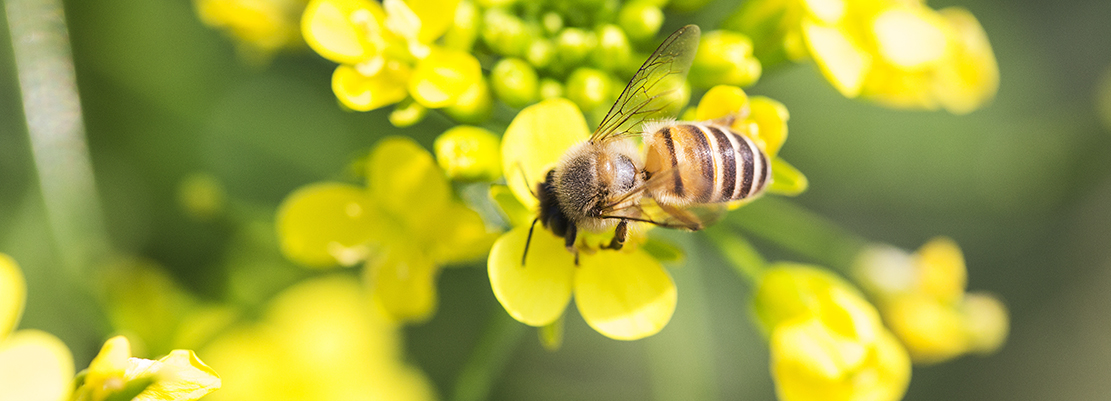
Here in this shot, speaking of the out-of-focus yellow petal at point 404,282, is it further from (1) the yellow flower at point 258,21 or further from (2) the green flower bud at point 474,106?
(1) the yellow flower at point 258,21

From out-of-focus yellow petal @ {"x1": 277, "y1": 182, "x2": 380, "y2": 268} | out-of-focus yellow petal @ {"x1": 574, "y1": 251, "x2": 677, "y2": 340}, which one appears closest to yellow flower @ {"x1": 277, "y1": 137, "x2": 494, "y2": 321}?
out-of-focus yellow petal @ {"x1": 277, "y1": 182, "x2": 380, "y2": 268}

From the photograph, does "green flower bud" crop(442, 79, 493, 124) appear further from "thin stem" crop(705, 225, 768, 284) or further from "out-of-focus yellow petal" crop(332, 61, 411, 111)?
"thin stem" crop(705, 225, 768, 284)

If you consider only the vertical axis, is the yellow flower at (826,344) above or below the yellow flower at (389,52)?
below

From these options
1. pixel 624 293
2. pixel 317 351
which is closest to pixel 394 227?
pixel 624 293

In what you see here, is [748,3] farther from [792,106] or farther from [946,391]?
[946,391]

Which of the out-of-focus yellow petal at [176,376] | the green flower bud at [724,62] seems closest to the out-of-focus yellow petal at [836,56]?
the green flower bud at [724,62]

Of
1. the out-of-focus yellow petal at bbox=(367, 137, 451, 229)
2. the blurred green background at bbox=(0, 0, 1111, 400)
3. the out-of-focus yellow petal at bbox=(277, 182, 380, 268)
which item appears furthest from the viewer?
the blurred green background at bbox=(0, 0, 1111, 400)
